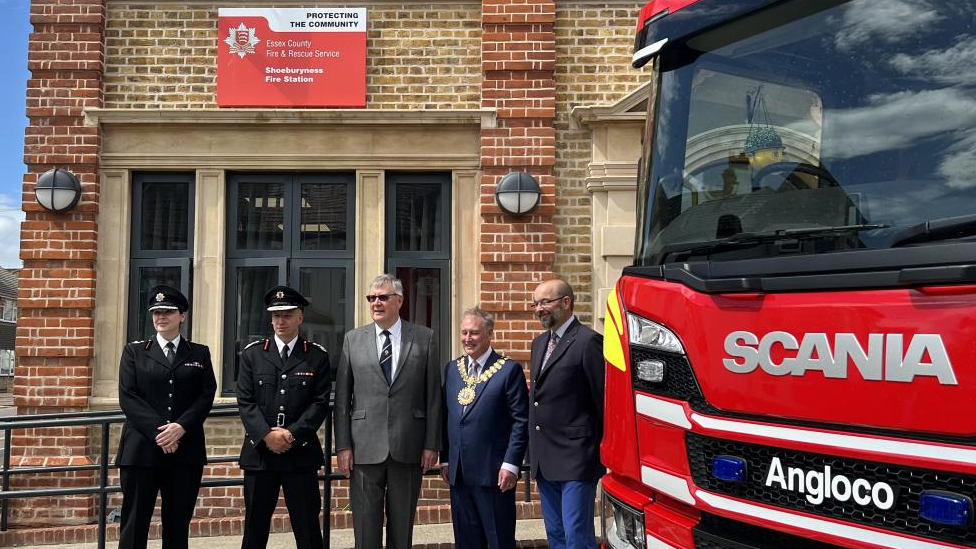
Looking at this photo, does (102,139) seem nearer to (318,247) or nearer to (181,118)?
(181,118)

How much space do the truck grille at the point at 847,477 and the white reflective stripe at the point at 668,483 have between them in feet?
0.20

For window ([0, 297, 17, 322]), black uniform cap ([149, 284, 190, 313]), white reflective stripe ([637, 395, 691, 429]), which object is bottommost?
window ([0, 297, 17, 322])

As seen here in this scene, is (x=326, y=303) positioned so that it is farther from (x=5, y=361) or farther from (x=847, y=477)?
(x=5, y=361)

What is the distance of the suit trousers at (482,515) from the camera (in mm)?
4336

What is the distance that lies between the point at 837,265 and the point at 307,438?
3037 millimetres

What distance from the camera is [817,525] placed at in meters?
2.37

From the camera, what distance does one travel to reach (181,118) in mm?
7582

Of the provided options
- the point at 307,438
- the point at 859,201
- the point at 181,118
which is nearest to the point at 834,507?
the point at 859,201

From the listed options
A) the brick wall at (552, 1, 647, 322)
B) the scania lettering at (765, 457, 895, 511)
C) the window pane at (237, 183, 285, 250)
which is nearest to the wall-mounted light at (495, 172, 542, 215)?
the brick wall at (552, 1, 647, 322)

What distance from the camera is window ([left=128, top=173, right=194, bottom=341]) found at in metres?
7.67

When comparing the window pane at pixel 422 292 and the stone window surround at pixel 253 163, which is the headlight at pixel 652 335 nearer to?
the stone window surround at pixel 253 163

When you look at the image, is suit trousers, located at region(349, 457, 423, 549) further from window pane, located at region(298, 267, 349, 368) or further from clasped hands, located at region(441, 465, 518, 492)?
window pane, located at region(298, 267, 349, 368)

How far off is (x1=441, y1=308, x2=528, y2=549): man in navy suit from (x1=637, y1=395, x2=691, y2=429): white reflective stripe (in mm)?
1492

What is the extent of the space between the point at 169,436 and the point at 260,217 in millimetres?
3554
